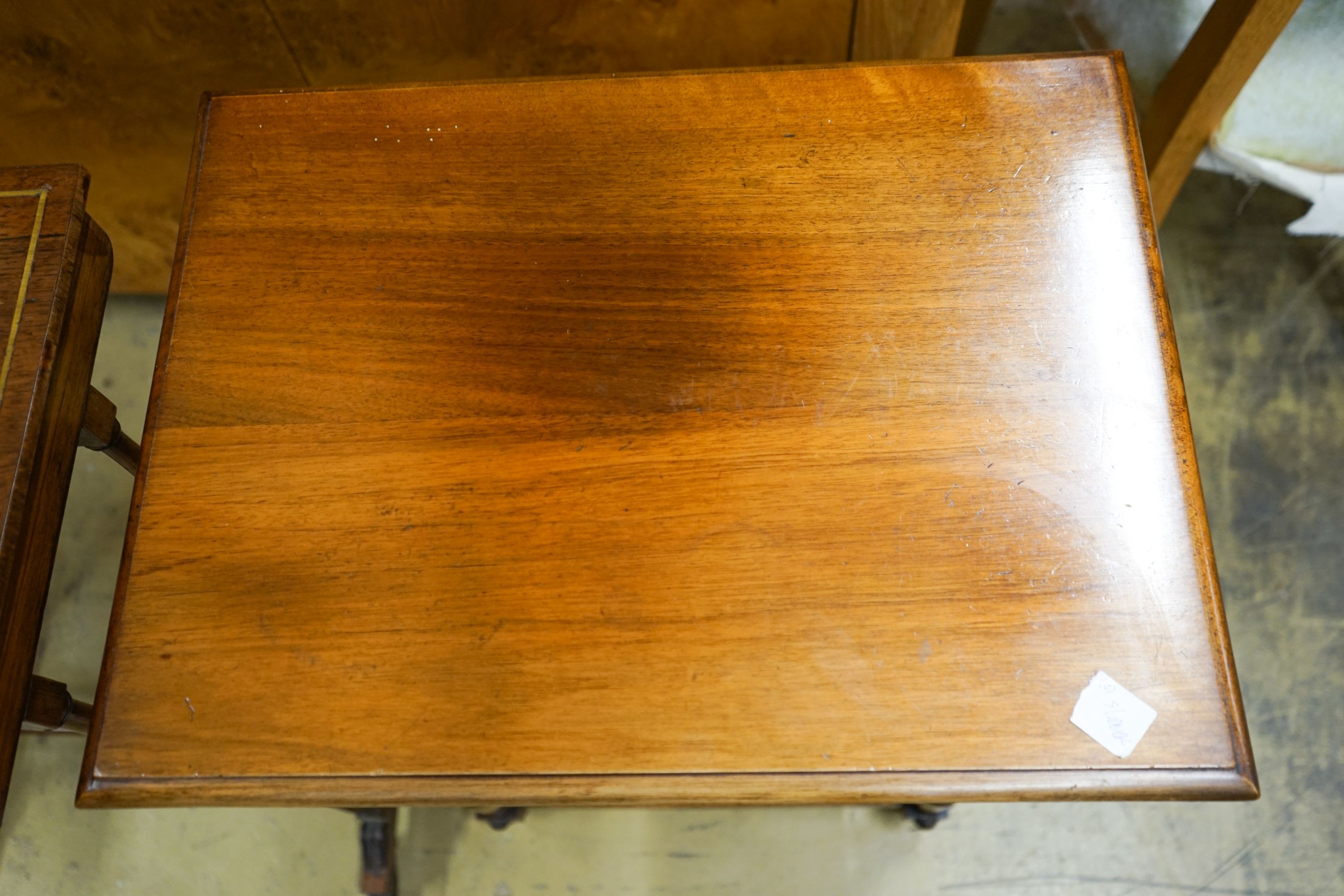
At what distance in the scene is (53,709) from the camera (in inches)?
36.9

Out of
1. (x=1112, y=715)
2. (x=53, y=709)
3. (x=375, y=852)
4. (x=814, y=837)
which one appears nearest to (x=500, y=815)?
(x=375, y=852)

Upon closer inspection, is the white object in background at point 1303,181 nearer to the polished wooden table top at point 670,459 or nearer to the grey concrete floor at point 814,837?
the polished wooden table top at point 670,459

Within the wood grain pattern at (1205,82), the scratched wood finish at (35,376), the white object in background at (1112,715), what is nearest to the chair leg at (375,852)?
the scratched wood finish at (35,376)

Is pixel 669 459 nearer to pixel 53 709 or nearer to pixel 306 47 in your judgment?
pixel 53 709

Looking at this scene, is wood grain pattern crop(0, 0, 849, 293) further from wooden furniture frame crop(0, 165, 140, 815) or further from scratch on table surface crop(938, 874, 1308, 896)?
scratch on table surface crop(938, 874, 1308, 896)

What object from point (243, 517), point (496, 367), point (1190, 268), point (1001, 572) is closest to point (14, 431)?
point (243, 517)

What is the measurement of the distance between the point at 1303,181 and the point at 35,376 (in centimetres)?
142

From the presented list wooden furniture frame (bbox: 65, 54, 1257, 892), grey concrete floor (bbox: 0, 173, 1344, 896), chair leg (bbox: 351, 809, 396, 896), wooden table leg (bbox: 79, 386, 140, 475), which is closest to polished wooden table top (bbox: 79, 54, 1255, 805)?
wooden furniture frame (bbox: 65, 54, 1257, 892)

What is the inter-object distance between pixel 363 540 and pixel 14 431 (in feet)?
1.07

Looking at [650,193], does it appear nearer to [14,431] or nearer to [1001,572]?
[1001,572]

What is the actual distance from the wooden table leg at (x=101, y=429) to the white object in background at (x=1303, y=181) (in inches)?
53.2

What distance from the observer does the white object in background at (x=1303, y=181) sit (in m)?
1.12

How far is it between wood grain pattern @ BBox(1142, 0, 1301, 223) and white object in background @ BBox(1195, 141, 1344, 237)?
0.06 metres

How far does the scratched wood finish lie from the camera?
0.81 m
